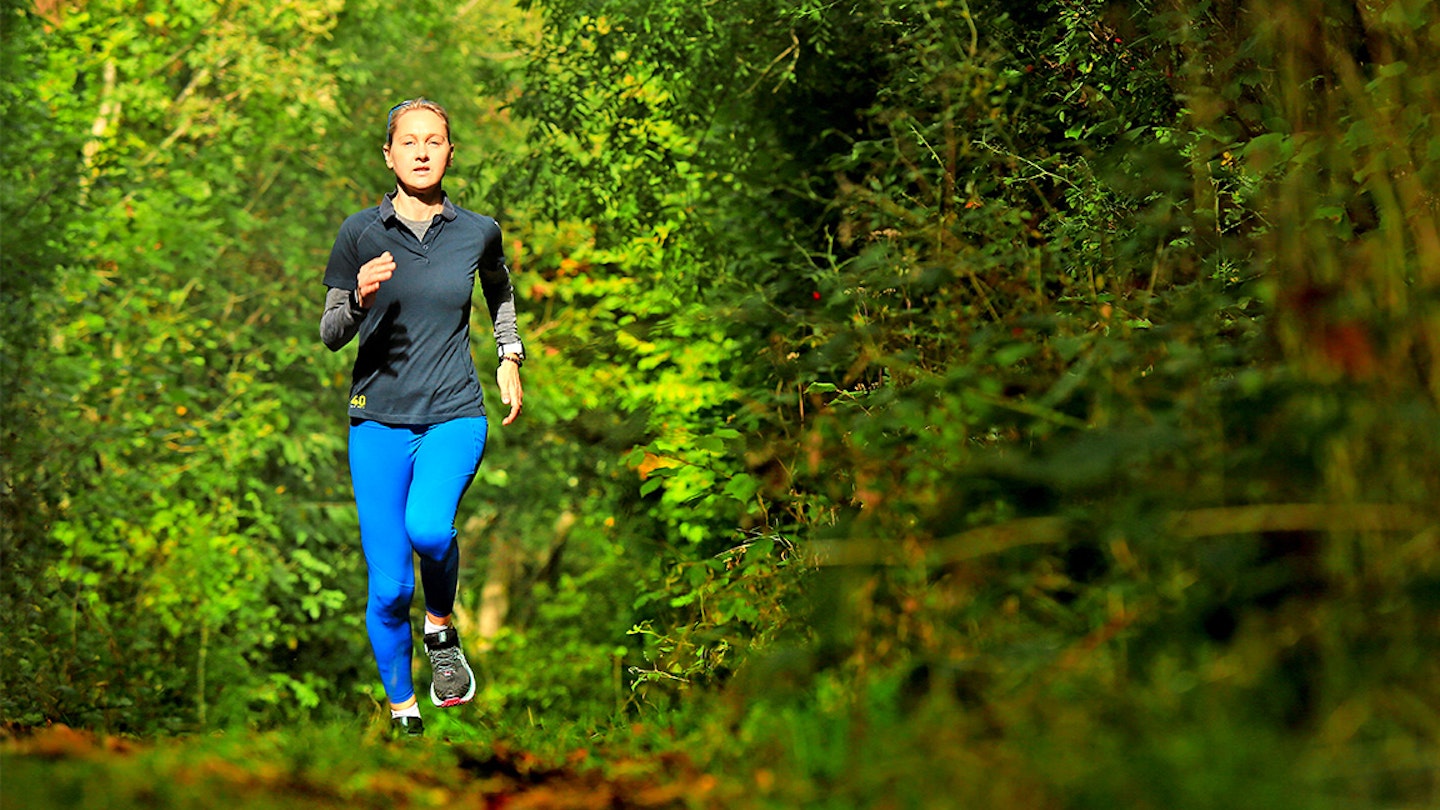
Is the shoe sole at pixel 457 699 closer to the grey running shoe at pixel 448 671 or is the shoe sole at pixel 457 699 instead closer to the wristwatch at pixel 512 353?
the grey running shoe at pixel 448 671

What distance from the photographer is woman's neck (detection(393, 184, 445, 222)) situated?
6555 mm

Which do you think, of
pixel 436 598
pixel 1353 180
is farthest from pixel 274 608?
pixel 1353 180

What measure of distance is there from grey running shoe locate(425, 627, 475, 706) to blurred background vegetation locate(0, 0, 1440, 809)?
161mm

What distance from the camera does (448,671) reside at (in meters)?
6.40

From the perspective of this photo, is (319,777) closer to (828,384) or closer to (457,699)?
(828,384)

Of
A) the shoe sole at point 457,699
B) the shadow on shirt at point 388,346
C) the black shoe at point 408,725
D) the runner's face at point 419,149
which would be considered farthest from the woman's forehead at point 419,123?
the black shoe at point 408,725

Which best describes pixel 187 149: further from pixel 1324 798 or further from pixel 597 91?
pixel 1324 798

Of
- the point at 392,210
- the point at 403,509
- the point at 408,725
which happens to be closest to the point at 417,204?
the point at 392,210

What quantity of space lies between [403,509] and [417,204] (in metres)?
1.18

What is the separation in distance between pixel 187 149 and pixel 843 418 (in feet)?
46.5

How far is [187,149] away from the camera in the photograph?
1844cm

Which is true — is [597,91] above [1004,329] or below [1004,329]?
above

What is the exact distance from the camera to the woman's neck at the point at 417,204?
6.55m

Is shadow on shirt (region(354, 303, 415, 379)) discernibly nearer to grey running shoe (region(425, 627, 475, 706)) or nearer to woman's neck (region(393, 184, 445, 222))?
woman's neck (region(393, 184, 445, 222))
